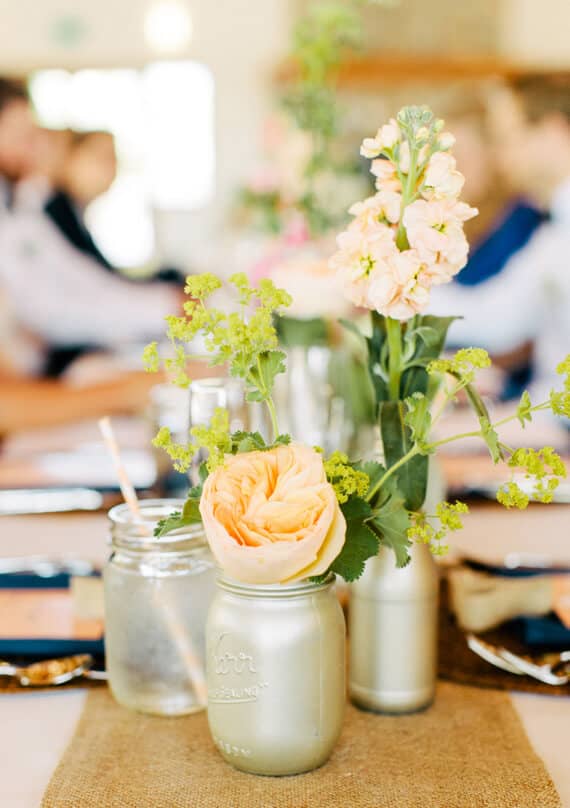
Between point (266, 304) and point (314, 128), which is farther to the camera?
point (314, 128)

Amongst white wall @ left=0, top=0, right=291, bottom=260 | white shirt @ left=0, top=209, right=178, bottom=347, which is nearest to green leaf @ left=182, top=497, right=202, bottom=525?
white shirt @ left=0, top=209, right=178, bottom=347

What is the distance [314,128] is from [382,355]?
0.82 metres

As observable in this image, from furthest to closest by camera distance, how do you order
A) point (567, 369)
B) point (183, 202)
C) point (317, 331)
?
point (183, 202) → point (317, 331) → point (567, 369)

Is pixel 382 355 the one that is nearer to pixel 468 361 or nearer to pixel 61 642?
pixel 468 361

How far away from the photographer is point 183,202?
434 centimetres

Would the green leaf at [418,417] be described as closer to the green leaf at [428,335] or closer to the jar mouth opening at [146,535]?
the green leaf at [428,335]

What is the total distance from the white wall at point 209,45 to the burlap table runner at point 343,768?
3.82 meters

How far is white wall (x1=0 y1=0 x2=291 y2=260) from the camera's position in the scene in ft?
13.5

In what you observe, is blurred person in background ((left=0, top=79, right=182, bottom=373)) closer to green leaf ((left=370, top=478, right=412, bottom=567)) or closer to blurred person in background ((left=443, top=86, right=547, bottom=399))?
blurred person in background ((left=443, top=86, right=547, bottom=399))

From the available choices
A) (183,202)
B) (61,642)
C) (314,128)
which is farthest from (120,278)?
(61,642)

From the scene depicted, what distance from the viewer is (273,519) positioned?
51 cm

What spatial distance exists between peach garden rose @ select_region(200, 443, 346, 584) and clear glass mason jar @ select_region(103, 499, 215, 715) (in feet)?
0.43

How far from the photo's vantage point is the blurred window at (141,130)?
427cm

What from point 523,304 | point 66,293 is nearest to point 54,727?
point 523,304
